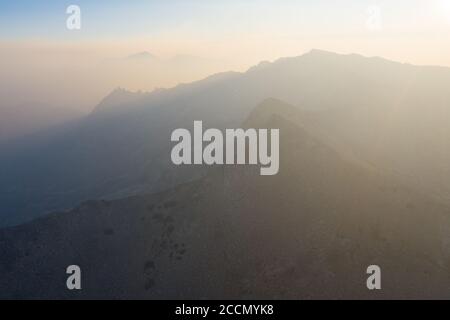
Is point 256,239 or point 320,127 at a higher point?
point 320,127

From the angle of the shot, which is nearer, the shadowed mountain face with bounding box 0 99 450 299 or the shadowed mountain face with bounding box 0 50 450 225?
the shadowed mountain face with bounding box 0 99 450 299

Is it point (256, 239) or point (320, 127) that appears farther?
point (320, 127)

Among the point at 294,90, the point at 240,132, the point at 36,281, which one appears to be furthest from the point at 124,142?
the point at 36,281

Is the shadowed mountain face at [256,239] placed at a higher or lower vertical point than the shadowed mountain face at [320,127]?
lower

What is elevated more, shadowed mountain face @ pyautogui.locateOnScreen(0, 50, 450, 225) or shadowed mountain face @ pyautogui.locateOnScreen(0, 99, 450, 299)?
shadowed mountain face @ pyautogui.locateOnScreen(0, 50, 450, 225)
